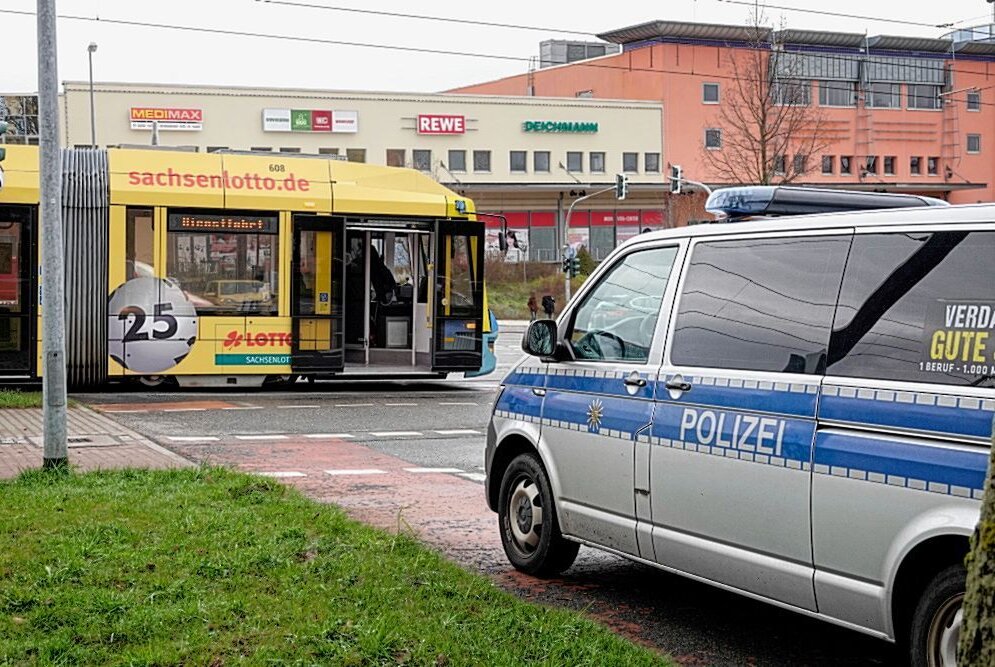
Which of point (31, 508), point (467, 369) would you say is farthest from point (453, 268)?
point (31, 508)

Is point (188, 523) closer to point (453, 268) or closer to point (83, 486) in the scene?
point (83, 486)

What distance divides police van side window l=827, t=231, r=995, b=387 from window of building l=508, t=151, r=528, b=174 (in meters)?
72.1

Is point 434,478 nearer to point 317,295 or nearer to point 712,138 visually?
point 317,295

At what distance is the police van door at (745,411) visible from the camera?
5578mm

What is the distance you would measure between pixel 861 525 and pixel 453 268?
57.7 feet

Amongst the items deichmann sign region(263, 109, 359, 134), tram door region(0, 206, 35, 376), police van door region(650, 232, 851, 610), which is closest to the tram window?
tram door region(0, 206, 35, 376)

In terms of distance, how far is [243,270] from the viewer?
21.1 meters

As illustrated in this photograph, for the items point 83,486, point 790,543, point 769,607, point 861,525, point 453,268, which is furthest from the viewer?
point 453,268

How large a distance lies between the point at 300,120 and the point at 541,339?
215 ft

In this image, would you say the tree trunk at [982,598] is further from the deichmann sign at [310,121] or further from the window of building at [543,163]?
the window of building at [543,163]

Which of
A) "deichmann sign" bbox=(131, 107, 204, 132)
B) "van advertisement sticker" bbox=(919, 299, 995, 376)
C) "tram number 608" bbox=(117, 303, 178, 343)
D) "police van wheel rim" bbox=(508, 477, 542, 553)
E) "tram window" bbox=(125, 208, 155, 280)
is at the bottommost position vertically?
"police van wheel rim" bbox=(508, 477, 542, 553)

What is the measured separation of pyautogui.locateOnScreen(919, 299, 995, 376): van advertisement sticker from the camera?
4.81m

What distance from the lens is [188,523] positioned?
8312 mm

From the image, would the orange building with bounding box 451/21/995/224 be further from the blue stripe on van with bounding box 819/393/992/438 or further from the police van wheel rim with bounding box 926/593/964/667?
the police van wheel rim with bounding box 926/593/964/667
